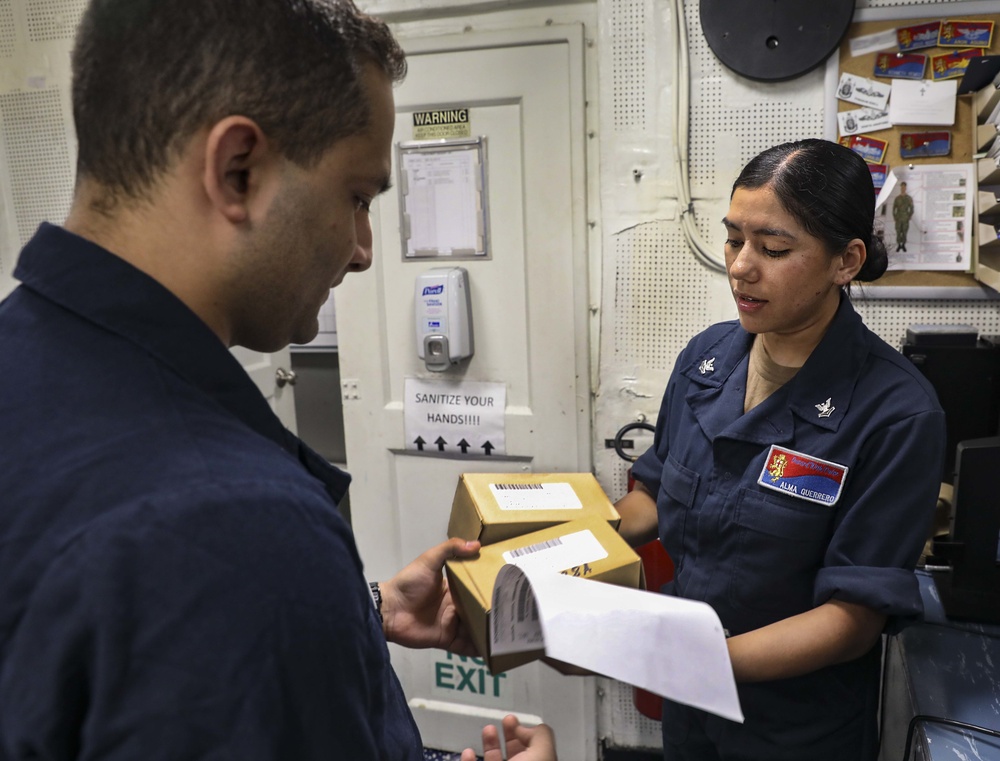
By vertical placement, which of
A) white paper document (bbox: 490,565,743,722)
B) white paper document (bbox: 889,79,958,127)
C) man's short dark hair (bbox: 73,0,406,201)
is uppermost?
white paper document (bbox: 889,79,958,127)

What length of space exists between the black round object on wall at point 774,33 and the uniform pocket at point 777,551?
3.56ft

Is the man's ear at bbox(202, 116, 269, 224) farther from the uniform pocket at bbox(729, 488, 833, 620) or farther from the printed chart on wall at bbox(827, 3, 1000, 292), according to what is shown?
the printed chart on wall at bbox(827, 3, 1000, 292)

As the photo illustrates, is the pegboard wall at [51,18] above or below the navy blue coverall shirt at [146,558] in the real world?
above

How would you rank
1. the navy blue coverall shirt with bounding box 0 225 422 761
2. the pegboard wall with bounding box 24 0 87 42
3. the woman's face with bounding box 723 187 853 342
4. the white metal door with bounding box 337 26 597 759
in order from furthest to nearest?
the pegboard wall with bounding box 24 0 87 42
the white metal door with bounding box 337 26 597 759
the woman's face with bounding box 723 187 853 342
the navy blue coverall shirt with bounding box 0 225 422 761

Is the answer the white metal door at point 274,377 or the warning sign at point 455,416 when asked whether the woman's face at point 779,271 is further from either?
the white metal door at point 274,377

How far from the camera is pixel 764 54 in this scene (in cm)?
173

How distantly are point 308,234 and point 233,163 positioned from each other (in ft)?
0.29

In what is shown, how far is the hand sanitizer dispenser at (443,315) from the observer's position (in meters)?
2.00

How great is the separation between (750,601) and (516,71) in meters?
1.43

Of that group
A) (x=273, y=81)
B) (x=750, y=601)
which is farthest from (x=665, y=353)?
(x=273, y=81)

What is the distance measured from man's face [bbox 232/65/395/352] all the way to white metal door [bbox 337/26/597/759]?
1316 millimetres

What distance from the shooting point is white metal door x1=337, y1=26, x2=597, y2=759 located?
192 centimetres

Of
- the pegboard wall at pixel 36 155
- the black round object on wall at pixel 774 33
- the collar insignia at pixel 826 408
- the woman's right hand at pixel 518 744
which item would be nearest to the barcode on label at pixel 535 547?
the woman's right hand at pixel 518 744

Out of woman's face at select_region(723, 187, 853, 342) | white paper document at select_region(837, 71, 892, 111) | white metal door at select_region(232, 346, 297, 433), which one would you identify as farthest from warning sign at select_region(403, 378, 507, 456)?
white paper document at select_region(837, 71, 892, 111)
